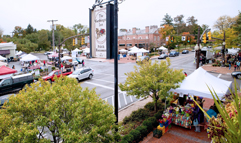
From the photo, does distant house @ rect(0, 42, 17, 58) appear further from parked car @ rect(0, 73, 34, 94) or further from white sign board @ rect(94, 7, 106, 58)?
white sign board @ rect(94, 7, 106, 58)

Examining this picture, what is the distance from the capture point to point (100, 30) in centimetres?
526

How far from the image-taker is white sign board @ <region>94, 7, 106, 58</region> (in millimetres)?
5211

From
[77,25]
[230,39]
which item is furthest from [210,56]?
[77,25]

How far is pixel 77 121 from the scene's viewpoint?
201 inches

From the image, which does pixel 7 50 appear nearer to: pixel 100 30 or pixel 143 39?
pixel 143 39

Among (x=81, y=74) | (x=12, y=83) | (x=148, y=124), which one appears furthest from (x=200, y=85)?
(x=12, y=83)

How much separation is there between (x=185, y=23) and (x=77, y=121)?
10027cm

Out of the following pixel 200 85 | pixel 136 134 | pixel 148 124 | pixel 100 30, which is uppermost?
pixel 100 30

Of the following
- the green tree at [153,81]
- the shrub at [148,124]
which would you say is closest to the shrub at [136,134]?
the shrub at [148,124]

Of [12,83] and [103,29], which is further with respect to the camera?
[12,83]

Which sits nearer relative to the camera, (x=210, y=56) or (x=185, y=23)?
(x=210, y=56)

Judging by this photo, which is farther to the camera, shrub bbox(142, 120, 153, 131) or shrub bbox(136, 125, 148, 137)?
shrub bbox(142, 120, 153, 131)

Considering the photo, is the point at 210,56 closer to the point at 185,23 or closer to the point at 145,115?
the point at 145,115

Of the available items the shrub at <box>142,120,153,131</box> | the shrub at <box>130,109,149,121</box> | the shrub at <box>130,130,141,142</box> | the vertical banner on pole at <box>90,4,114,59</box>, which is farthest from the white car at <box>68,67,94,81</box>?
the vertical banner on pole at <box>90,4,114,59</box>
